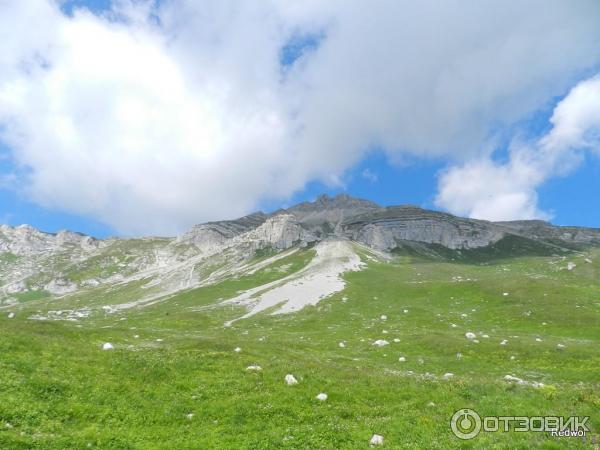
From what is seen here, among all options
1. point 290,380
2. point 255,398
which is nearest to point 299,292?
point 290,380

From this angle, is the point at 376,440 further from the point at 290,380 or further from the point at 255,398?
the point at 290,380

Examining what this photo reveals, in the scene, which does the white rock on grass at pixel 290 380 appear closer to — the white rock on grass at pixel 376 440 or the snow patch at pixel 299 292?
the white rock on grass at pixel 376 440

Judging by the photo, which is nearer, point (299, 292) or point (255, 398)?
point (255, 398)

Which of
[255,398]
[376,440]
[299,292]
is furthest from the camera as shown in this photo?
[299,292]

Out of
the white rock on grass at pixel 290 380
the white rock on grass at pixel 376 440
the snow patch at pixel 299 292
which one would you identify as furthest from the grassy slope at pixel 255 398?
the snow patch at pixel 299 292

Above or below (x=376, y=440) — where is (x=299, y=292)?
above

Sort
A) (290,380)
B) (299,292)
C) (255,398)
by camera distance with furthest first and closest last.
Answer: (299,292) < (290,380) < (255,398)

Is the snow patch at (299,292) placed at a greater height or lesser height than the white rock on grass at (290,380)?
greater

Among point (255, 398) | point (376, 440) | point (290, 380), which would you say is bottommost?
point (376, 440)

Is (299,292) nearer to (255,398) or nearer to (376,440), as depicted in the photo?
(255,398)

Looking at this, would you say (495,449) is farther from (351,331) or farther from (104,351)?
(351,331)

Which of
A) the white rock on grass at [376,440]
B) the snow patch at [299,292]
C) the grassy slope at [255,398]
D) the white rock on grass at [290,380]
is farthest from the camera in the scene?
the snow patch at [299,292]

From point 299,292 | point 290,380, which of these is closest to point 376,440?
point 290,380

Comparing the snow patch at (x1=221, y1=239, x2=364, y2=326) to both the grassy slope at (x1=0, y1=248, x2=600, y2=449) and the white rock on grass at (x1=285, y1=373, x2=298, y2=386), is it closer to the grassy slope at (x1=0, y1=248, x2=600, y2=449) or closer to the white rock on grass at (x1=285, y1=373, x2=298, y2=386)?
the grassy slope at (x1=0, y1=248, x2=600, y2=449)
